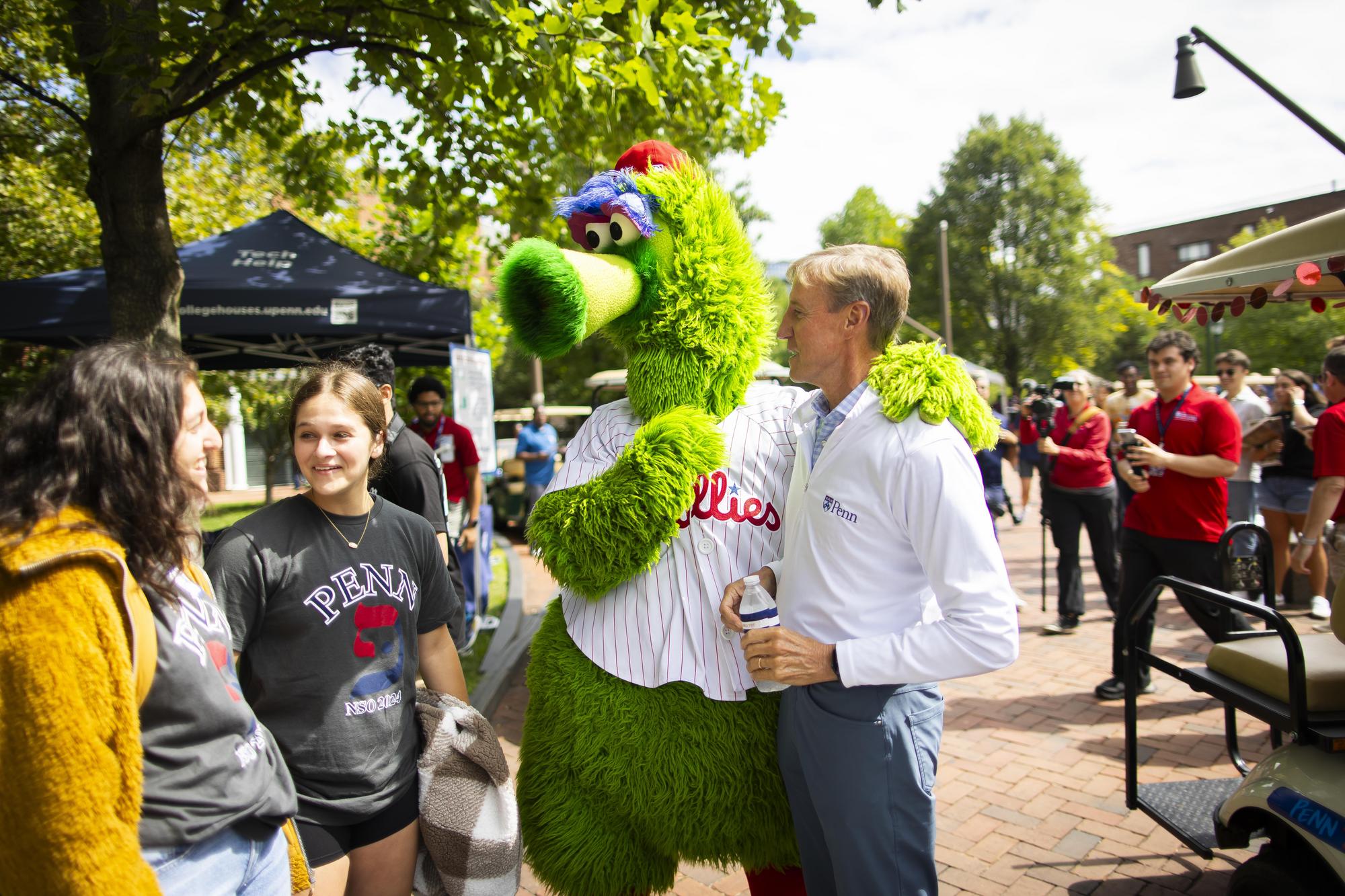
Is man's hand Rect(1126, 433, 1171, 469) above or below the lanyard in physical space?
below

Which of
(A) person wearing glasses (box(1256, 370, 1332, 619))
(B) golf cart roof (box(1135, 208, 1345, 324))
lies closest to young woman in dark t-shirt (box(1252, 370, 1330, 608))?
(A) person wearing glasses (box(1256, 370, 1332, 619))

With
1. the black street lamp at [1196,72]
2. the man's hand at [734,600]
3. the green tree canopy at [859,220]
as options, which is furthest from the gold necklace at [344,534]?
the green tree canopy at [859,220]

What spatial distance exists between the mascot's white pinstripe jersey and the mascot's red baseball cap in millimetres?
771

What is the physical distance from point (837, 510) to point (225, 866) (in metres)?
1.37

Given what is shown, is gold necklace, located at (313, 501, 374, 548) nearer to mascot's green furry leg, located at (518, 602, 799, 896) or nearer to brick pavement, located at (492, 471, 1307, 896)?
mascot's green furry leg, located at (518, 602, 799, 896)

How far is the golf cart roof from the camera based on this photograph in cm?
236

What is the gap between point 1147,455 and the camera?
419cm

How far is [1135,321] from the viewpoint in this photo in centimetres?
3788

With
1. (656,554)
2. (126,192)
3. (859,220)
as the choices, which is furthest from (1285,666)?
(859,220)

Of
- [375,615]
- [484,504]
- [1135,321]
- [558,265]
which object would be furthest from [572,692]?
[1135,321]

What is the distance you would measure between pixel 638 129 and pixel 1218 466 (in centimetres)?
418

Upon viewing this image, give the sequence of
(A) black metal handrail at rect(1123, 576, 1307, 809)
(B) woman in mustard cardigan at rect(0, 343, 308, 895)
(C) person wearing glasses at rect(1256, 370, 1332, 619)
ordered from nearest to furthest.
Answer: (B) woman in mustard cardigan at rect(0, 343, 308, 895) → (A) black metal handrail at rect(1123, 576, 1307, 809) → (C) person wearing glasses at rect(1256, 370, 1332, 619)

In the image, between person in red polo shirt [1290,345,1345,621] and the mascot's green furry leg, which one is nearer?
the mascot's green furry leg

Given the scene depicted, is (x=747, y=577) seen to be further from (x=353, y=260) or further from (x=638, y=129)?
(x=353, y=260)
